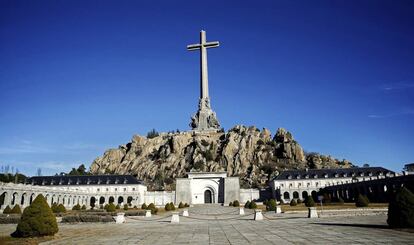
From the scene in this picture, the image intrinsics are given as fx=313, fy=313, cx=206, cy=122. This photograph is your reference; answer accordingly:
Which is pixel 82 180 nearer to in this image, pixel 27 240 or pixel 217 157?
pixel 217 157

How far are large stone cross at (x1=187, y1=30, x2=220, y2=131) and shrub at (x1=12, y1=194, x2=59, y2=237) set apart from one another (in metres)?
103

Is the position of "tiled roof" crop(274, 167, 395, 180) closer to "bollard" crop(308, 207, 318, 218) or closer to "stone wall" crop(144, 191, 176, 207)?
"stone wall" crop(144, 191, 176, 207)

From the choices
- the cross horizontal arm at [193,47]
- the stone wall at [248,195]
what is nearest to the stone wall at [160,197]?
the stone wall at [248,195]

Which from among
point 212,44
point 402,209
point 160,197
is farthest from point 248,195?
point 402,209

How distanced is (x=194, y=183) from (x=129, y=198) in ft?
62.8

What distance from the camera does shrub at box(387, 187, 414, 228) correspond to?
1580 cm

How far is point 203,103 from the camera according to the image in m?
119

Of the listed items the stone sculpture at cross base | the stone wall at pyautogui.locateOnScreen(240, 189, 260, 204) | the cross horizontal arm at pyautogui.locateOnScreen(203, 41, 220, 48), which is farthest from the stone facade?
the cross horizontal arm at pyautogui.locateOnScreen(203, 41, 220, 48)

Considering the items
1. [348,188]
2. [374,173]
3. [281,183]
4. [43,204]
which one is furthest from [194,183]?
[43,204]

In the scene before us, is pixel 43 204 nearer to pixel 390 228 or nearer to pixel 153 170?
pixel 390 228

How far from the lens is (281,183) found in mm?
87500

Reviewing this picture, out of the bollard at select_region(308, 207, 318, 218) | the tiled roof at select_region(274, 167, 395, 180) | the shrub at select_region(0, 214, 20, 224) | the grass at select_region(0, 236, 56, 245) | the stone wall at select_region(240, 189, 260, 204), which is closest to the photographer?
the grass at select_region(0, 236, 56, 245)

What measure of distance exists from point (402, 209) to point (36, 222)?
18.7 m

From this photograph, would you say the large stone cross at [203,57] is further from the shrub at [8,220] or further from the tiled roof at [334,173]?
the shrub at [8,220]
